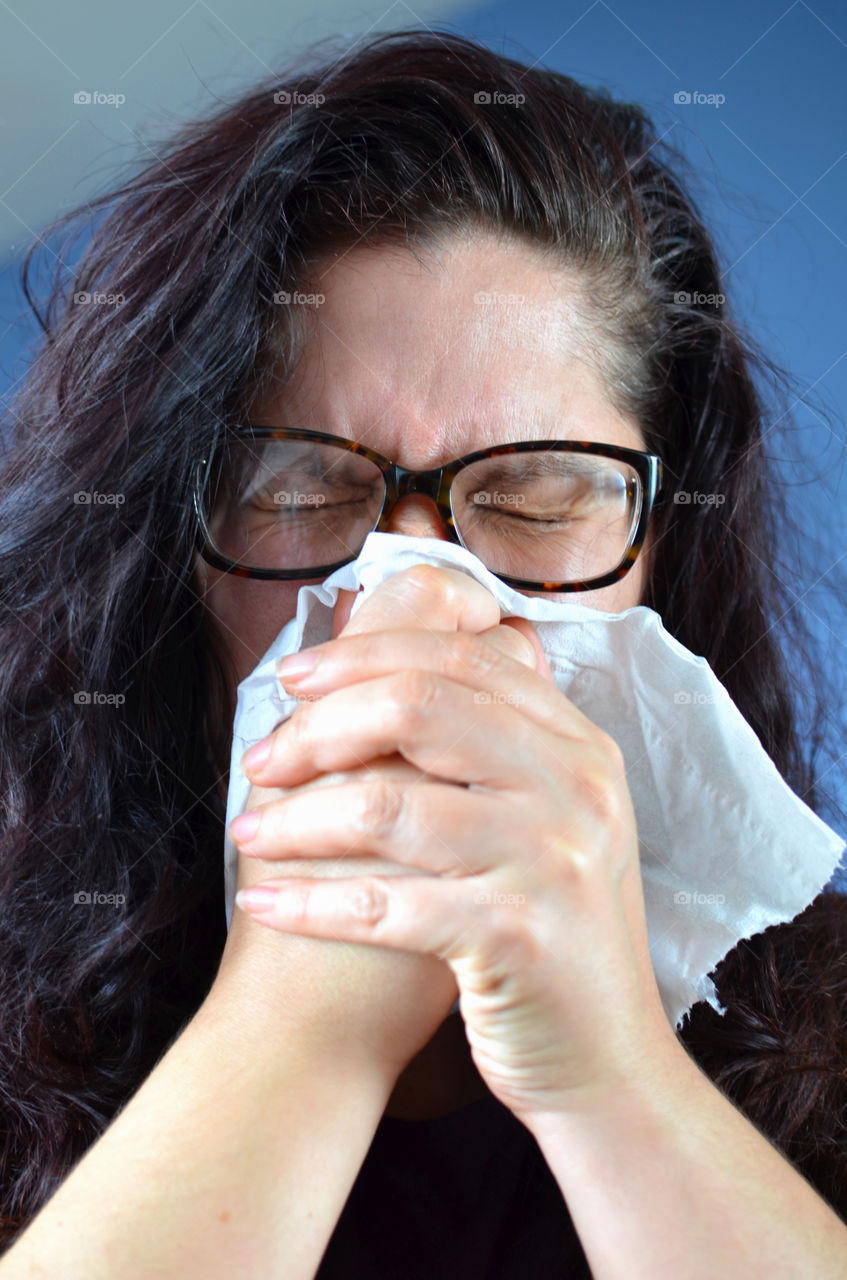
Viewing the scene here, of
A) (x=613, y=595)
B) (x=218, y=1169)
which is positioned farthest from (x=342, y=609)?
(x=218, y=1169)

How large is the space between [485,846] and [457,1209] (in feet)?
1.99

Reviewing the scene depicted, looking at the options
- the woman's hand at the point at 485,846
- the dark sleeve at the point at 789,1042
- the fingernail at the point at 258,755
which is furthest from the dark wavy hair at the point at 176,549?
the woman's hand at the point at 485,846

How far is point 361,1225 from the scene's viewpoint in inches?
43.3

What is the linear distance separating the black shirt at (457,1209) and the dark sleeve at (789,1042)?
26cm

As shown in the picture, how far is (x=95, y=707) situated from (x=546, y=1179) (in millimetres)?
788

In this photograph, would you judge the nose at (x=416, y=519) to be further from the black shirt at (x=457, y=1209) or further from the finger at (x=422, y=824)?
the black shirt at (x=457, y=1209)

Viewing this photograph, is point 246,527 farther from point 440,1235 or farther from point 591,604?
point 440,1235

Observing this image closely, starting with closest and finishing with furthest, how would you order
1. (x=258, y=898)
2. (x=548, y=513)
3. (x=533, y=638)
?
(x=258, y=898)
(x=533, y=638)
(x=548, y=513)

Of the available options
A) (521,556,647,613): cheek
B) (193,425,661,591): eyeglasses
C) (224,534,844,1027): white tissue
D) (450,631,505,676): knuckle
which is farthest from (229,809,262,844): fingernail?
(521,556,647,613): cheek

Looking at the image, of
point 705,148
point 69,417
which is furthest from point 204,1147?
point 705,148

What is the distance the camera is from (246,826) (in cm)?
88

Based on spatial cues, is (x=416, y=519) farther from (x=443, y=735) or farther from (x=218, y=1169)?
(x=218, y=1169)

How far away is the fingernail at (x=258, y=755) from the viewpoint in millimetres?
885

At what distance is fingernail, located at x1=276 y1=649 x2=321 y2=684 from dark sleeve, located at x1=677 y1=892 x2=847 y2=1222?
0.75 meters
